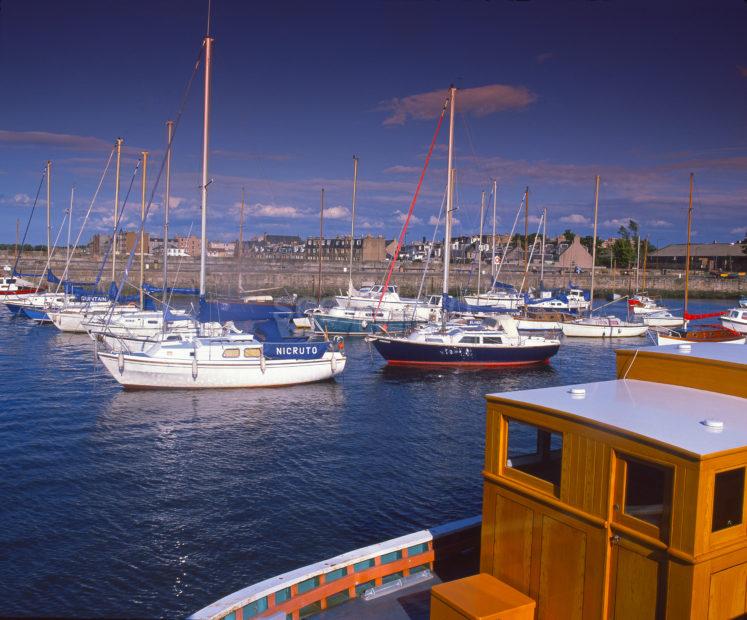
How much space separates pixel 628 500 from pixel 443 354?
104 ft

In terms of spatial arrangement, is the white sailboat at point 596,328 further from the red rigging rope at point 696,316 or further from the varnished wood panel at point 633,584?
the varnished wood panel at point 633,584

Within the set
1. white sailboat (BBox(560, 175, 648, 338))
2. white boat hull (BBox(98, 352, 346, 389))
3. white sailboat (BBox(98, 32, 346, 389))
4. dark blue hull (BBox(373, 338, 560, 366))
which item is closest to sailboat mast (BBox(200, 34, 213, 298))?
white sailboat (BBox(98, 32, 346, 389))

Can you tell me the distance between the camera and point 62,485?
18.6m

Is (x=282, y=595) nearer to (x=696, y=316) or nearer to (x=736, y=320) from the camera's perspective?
(x=696, y=316)

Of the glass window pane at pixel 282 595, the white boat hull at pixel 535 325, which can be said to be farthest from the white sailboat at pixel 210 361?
the white boat hull at pixel 535 325

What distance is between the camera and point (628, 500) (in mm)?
7141

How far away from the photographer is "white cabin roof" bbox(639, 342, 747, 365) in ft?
28.6

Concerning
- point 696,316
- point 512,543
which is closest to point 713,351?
point 512,543

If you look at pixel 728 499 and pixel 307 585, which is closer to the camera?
pixel 728 499

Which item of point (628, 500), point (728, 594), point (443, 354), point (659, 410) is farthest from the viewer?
point (443, 354)

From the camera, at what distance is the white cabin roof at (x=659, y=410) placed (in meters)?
6.39

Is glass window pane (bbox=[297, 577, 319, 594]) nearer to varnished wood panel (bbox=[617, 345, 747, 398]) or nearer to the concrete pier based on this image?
varnished wood panel (bbox=[617, 345, 747, 398])

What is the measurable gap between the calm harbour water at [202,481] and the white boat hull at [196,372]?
58 cm

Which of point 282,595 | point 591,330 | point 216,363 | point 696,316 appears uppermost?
point 696,316
